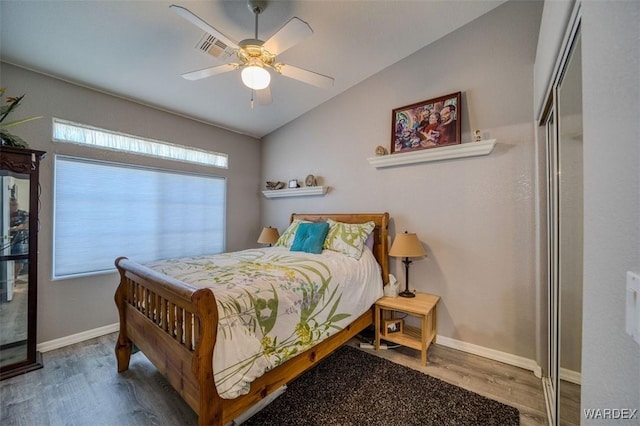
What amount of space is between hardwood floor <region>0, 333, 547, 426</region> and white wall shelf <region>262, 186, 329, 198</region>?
2091mm

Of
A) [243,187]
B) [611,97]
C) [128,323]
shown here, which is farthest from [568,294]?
[243,187]

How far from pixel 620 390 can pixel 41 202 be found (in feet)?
13.0

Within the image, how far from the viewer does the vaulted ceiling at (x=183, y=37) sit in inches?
80.0

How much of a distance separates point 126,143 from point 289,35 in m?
2.58

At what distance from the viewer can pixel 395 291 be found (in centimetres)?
274

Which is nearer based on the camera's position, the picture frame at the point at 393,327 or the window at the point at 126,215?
the picture frame at the point at 393,327

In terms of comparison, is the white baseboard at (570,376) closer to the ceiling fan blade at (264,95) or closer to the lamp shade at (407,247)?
the lamp shade at (407,247)

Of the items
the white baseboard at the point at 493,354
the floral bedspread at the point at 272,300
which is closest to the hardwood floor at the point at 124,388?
the white baseboard at the point at 493,354

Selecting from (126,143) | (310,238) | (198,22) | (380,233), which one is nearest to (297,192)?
(310,238)

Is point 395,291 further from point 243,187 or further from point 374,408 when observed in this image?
point 243,187

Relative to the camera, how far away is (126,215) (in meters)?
3.10

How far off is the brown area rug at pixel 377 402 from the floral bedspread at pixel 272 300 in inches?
15.1

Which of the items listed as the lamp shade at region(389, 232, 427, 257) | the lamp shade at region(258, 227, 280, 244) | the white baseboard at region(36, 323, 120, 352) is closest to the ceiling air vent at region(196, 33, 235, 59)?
the lamp shade at region(389, 232, 427, 257)

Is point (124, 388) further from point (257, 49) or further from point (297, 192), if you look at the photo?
point (297, 192)
